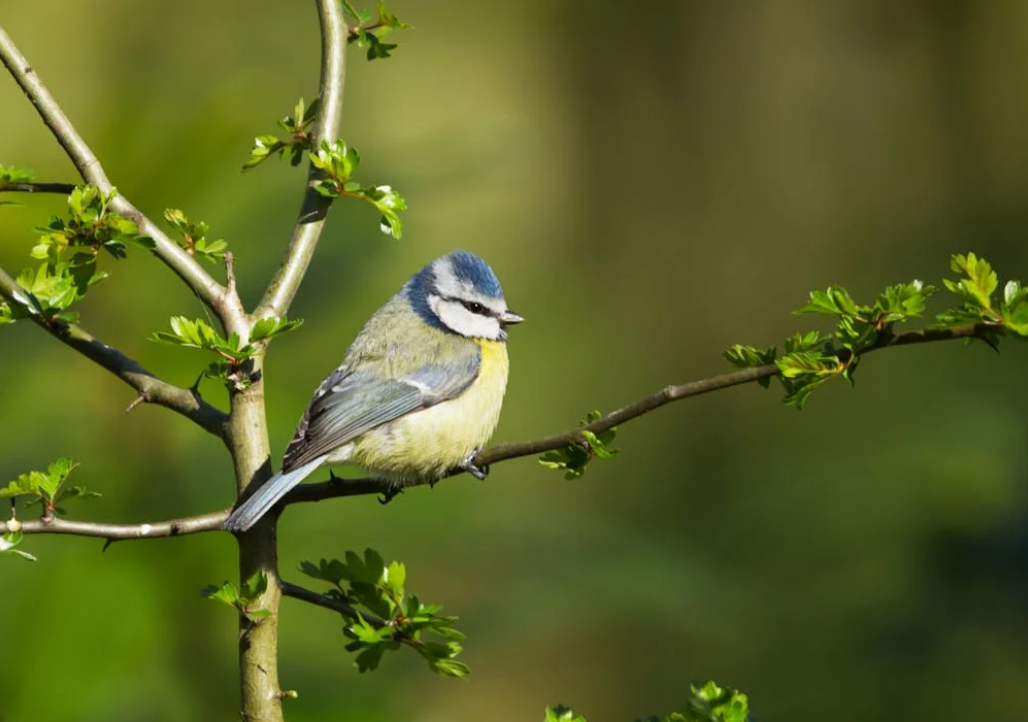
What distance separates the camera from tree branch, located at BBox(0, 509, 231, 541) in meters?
1.31

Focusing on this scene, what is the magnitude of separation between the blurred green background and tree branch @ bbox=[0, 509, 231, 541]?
1.25m

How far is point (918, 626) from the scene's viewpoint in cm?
326

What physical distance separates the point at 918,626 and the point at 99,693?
216cm

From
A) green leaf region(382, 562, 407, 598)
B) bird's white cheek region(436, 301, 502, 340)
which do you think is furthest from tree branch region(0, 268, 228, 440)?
bird's white cheek region(436, 301, 502, 340)

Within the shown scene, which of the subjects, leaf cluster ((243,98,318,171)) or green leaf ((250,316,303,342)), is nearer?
green leaf ((250,316,303,342))

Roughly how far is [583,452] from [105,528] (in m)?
0.57

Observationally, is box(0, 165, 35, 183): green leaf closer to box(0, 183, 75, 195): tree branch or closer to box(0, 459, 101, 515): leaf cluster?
box(0, 183, 75, 195): tree branch

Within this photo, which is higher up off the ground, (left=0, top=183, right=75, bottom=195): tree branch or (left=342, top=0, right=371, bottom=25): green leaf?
(left=342, top=0, right=371, bottom=25): green leaf

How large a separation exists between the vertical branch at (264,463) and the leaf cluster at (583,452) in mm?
347

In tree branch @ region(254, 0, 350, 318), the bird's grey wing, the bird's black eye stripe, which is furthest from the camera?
the bird's black eye stripe

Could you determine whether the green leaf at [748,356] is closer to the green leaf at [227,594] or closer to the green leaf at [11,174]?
the green leaf at [227,594]

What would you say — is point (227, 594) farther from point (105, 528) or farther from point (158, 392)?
point (158, 392)

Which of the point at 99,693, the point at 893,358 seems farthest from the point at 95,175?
the point at 893,358

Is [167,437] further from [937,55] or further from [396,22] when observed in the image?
[937,55]
